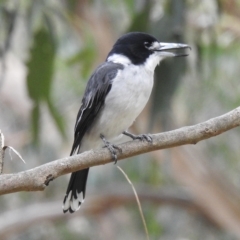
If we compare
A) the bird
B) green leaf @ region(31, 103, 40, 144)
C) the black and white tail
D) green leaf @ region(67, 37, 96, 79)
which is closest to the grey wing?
the bird

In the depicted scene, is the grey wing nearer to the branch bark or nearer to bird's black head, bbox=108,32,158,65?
bird's black head, bbox=108,32,158,65

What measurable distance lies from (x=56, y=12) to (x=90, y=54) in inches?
16.3

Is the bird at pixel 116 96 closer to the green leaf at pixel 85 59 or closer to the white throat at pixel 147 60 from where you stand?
the white throat at pixel 147 60

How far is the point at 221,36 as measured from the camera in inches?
205

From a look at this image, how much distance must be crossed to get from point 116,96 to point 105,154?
2.00 ft

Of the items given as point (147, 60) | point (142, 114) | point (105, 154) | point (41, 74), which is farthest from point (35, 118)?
point (105, 154)

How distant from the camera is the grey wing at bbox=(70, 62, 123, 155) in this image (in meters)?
2.85

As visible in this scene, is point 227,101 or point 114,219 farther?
point 114,219

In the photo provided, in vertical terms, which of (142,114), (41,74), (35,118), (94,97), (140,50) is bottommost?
(142,114)

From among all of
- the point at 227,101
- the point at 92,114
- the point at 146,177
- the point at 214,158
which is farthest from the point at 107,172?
the point at 92,114

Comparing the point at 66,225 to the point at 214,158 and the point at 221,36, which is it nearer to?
the point at 214,158

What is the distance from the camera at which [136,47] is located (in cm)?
298

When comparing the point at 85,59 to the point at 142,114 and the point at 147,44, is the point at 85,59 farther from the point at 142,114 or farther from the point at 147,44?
the point at 147,44

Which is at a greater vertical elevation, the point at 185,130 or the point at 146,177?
the point at 185,130
